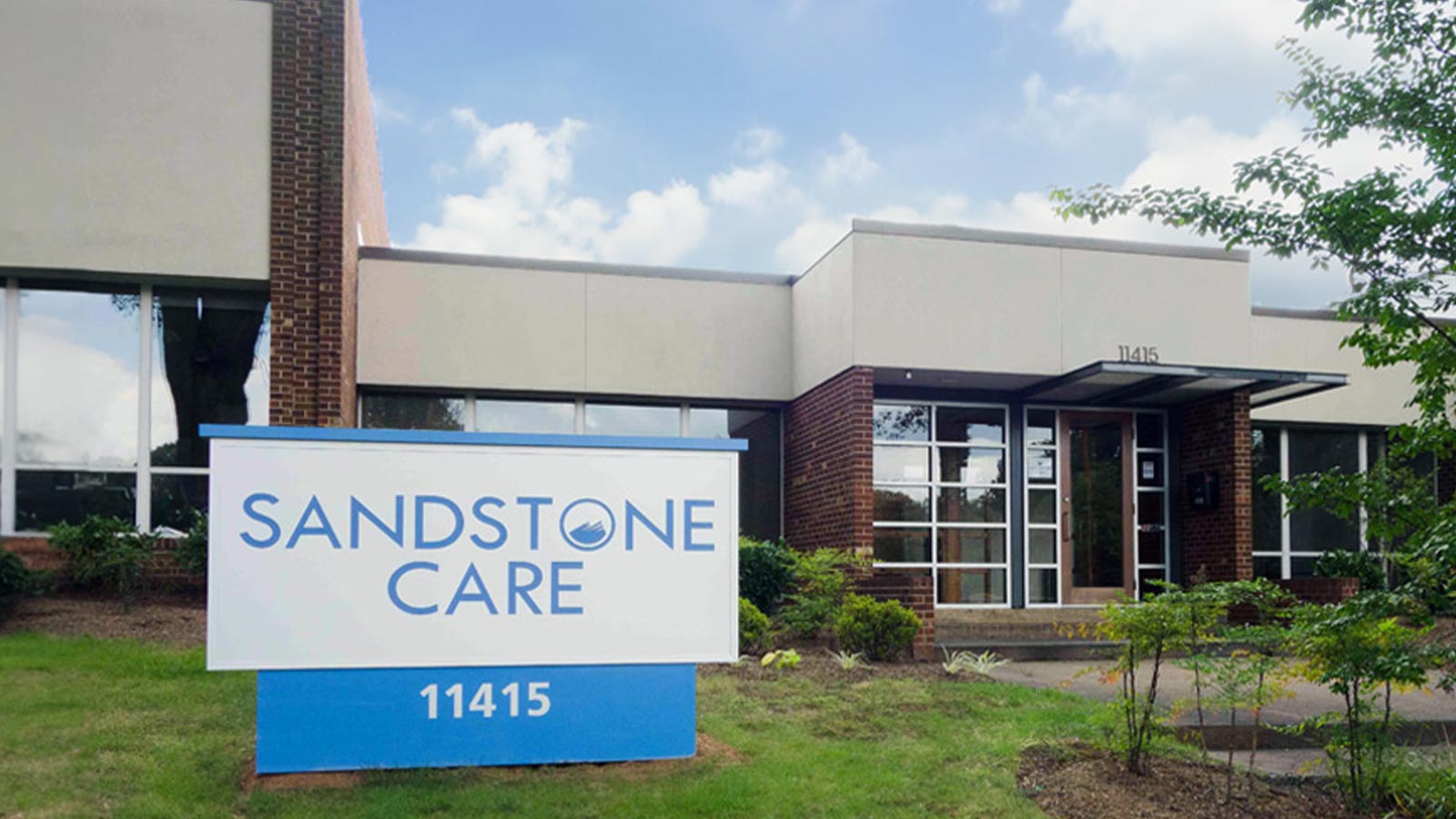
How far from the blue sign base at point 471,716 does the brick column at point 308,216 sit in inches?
265

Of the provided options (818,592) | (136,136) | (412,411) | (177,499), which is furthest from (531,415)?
(136,136)

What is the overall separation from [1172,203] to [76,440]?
431 inches

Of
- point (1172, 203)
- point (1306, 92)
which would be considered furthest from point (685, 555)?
point (1306, 92)

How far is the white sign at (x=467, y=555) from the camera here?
6.50 metres

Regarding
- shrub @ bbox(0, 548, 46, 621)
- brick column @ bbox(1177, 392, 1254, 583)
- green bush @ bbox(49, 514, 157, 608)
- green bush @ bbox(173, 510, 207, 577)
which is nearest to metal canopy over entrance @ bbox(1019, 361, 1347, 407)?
brick column @ bbox(1177, 392, 1254, 583)

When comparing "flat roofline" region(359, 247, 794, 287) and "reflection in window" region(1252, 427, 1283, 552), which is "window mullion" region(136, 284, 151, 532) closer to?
"flat roofline" region(359, 247, 794, 287)

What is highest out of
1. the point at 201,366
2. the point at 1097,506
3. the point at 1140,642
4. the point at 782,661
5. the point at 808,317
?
the point at 808,317

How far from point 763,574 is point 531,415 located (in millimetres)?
3937

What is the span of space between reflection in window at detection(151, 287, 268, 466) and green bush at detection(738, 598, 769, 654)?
5703mm

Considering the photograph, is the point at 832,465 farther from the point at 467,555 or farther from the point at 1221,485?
the point at 467,555

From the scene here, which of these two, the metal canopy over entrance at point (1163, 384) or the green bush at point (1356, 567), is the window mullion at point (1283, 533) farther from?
the metal canopy over entrance at point (1163, 384)

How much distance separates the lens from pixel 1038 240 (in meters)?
14.0

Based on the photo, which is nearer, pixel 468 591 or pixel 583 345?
pixel 468 591

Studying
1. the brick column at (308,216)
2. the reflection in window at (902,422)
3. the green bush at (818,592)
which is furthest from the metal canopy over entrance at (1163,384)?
the brick column at (308,216)
